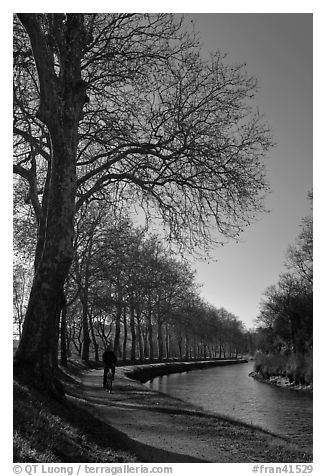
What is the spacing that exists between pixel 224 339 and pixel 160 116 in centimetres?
8659

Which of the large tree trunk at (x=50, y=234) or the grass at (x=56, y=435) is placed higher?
the large tree trunk at (x=50, y=234)

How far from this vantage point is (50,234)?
1020 centimetres

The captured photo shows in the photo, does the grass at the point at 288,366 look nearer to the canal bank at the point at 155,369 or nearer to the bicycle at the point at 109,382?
the canal bank at the point at 155,369

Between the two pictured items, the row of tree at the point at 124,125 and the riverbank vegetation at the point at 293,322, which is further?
the riverbank vegetation at the point at 293,322

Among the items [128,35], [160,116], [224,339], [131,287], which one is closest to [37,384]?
[160,116]

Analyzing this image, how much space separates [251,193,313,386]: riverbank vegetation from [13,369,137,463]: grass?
2022cm

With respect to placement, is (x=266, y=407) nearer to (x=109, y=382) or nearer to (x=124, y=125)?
(x=109, y=382)

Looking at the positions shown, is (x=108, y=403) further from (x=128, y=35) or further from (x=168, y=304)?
(x=168, y=304)

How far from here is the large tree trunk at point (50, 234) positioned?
977cm

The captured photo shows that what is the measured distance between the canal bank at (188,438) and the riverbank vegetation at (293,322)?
634 inches

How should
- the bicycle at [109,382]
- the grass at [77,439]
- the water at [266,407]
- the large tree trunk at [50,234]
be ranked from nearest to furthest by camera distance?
the grass at [77,439]
the large tree trunk at [50,234]
the water at [266,407]
the bicycle at [109,382]

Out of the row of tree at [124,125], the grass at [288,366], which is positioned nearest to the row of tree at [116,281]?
the row of tree at [124,125]

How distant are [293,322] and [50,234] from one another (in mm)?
27694

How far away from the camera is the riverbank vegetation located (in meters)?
30.6
